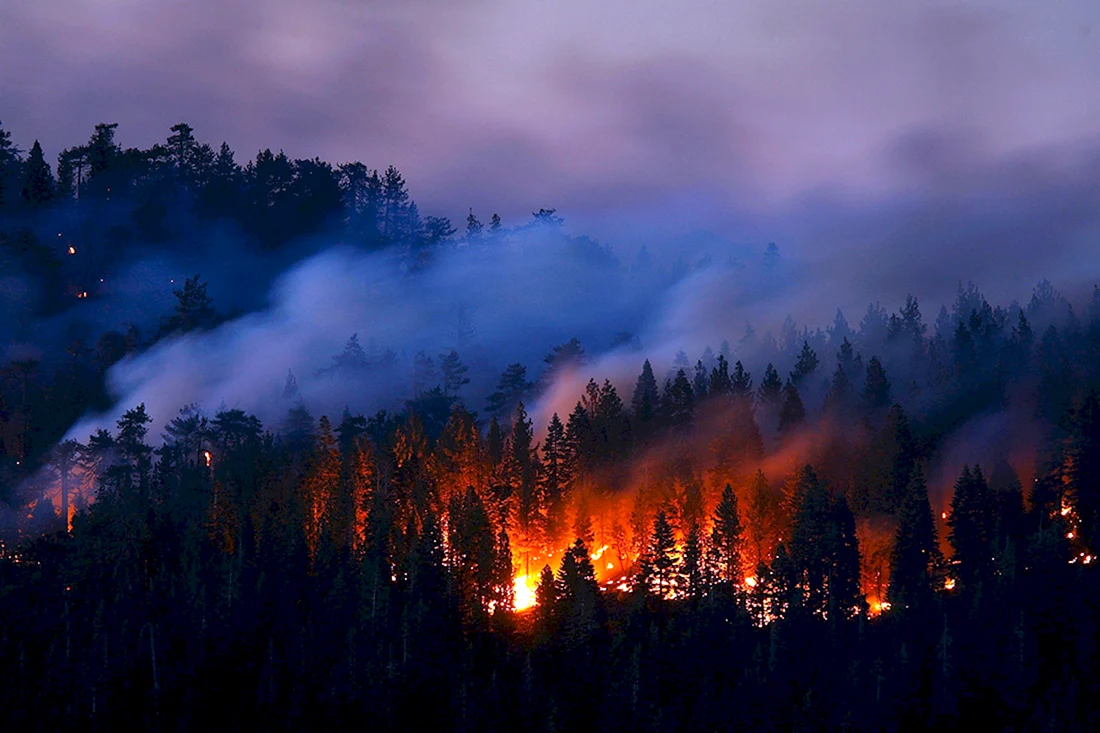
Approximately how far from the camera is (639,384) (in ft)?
507

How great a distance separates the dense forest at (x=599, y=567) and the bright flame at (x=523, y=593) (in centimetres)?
27

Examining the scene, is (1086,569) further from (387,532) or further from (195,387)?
(195,387)

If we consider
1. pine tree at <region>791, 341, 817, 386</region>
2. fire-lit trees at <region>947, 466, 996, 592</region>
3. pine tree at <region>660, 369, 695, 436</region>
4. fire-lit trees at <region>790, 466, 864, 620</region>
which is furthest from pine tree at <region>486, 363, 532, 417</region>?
fire-lit trees at <region>947, 466, 996, 592</region>

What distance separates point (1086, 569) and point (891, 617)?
23.0 m

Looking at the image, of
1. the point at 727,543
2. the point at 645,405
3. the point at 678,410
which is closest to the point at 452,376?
the point at 645,405

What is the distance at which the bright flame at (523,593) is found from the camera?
110 metres

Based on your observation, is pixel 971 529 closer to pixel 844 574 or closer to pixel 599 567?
pixel 844 574

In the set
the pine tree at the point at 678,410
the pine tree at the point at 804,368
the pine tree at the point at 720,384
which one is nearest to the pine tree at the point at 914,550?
the pine tree at the point at 678,410

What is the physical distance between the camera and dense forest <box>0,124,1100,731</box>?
89062 millimetres

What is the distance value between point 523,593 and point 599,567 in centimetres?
901

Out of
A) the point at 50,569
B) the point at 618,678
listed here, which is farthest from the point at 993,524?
the point at 50,569

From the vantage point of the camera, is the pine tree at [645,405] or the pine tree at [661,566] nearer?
the pine tree at [661,566]

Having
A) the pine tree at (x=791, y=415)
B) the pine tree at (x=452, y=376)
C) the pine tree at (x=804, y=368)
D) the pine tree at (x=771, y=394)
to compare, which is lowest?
the pine tree at (x=791, y=415)

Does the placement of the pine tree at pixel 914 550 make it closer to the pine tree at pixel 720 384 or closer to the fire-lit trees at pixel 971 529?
the fire-lit trees at pixel 971 529
